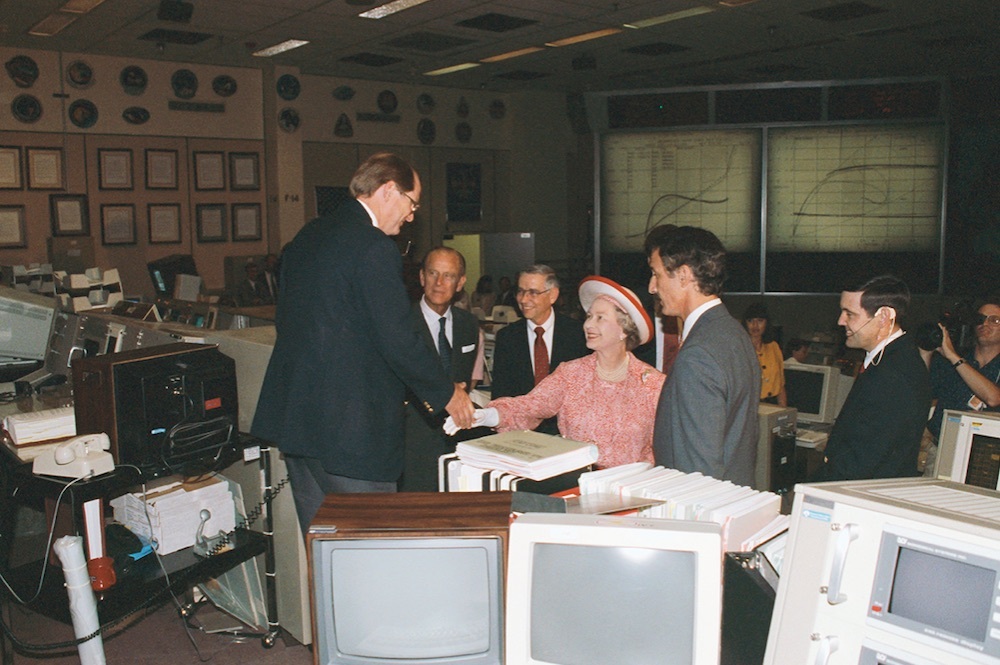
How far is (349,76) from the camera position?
10.9 meters

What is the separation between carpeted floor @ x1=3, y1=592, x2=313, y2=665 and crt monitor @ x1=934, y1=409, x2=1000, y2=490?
2.28 meters

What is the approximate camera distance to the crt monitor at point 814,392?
4629 mm

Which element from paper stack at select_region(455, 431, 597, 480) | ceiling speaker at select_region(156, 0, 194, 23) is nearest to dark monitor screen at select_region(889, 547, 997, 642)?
paper stack at select_region(455, 431, 597, 480)

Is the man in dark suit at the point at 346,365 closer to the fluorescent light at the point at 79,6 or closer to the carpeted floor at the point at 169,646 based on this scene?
the carpeted floor at the point at 169,646

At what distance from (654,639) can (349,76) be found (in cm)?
1058

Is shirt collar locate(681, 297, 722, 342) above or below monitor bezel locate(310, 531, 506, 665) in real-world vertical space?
above

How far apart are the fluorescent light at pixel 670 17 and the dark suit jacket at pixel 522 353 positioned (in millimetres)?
4988

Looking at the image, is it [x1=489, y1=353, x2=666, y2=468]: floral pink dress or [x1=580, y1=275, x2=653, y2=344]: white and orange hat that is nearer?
[x1=489, y1=353, x2=666, y2=468]: floral pink dress

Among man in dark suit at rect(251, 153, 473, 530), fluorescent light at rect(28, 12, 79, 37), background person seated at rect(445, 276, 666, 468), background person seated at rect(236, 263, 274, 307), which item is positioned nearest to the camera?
man in dark suit at rect(251, 153, 473, 530)

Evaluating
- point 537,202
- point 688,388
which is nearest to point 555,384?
point 688,388

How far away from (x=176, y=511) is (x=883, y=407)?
240cm

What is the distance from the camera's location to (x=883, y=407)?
2506mm

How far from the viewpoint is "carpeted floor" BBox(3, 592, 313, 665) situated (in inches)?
121

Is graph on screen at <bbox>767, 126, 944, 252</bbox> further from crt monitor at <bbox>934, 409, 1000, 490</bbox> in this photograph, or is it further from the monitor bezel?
the monitor bezel
